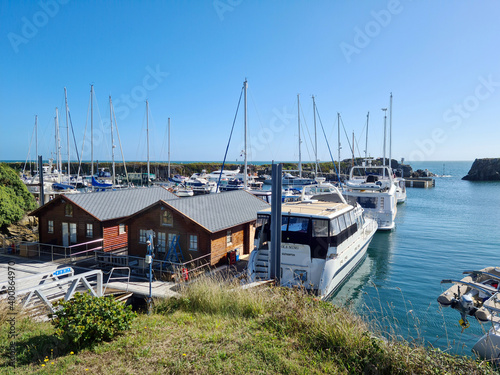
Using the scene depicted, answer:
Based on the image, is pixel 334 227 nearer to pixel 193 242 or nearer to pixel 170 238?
pixel 193 242

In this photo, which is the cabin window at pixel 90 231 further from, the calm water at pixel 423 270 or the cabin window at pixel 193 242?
the calm water at pixel 423 270

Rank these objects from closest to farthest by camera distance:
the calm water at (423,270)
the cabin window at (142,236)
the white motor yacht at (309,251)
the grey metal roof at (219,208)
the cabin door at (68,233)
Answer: the calm water at (423,270) → the white motor yacht at (309,251) → the grey metal roof at (219,208) → the cabin window at (142,236) → the cabin door at (68,233)

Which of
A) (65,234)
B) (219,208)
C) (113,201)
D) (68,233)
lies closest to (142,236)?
(219,208)

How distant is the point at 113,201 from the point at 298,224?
13394mm

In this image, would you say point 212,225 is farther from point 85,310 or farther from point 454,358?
point 454,358

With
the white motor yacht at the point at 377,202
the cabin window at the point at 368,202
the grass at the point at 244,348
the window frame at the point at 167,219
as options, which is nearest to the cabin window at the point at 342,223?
the grass at the point at 244,348

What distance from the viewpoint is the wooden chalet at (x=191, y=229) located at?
57.0ft

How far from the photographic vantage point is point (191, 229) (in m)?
17.6

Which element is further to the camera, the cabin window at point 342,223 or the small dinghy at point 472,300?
the cabin window at point 342,223

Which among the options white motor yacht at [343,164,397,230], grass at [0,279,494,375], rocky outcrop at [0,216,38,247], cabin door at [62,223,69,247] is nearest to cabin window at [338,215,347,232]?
grass at [0,279,494,375]

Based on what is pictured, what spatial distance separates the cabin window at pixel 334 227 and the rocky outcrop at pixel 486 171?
380ft

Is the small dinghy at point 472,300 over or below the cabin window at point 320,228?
below

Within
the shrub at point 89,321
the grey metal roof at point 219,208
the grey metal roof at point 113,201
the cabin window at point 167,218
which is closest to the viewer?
the shrub at point 89,321

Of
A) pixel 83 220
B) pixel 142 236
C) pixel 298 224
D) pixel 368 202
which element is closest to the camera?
pixel 298 224
